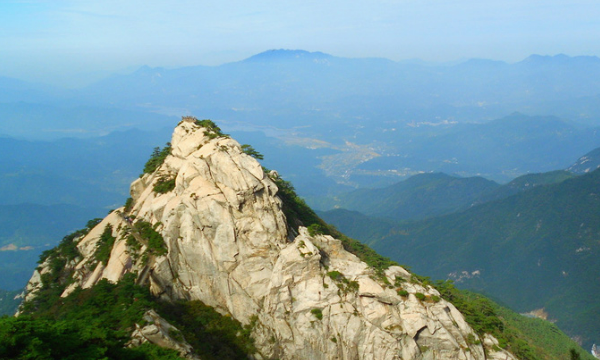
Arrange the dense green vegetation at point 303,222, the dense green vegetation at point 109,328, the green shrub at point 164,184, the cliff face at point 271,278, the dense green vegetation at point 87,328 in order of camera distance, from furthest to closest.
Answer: the dense green vegetation at point 303,222, the green shrub at point 164,184, the cliff face at point 271,278, the dense green vegetation at point 109,328, the dense green vegetation at point 87,328

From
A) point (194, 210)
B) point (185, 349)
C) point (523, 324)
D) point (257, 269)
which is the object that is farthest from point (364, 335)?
point (523, 324)

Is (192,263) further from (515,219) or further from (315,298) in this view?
(515,219)

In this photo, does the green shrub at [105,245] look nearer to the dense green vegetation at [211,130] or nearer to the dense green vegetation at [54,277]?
the dense green vegetation at [54,277]

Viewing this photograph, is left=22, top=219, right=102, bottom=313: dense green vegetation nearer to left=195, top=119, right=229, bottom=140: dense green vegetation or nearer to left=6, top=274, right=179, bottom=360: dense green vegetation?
left=6, top=274, right=179, bottom=360: dense green vegetation

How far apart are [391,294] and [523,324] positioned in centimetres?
5841

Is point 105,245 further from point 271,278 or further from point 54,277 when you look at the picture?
point 271,278

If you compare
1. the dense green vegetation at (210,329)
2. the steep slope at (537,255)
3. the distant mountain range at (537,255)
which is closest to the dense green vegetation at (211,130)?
the dense green vegetation at (210,329)

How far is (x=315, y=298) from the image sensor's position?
37.0 meters

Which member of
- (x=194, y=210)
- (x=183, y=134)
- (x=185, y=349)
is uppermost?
(x=183, y=134)

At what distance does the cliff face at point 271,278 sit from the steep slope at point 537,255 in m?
115

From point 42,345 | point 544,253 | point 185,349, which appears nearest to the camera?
point 42,345

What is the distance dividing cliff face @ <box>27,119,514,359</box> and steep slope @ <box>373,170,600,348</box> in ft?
377

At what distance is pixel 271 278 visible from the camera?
123ft

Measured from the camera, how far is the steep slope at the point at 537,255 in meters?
140
